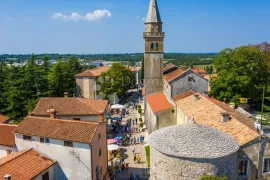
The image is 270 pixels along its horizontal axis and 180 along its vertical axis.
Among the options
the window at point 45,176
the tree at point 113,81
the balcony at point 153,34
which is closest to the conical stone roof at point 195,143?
the window at point 45,176

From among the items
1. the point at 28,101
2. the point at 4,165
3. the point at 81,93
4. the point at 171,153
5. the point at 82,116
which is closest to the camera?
the point at 171,153

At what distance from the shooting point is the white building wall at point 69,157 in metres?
18.6

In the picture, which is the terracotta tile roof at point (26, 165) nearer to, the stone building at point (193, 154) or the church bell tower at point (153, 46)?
the stone building at point (193, 154)

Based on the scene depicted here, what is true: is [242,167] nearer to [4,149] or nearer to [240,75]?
[4,149]

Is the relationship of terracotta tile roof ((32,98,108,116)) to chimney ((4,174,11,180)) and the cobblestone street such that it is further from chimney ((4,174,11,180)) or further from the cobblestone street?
chimney ((4,174,11,180))

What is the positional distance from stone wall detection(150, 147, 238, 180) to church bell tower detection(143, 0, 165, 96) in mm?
24742

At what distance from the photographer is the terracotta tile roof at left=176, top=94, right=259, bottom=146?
58.1 ft

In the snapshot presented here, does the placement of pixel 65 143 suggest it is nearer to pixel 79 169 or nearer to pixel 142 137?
pixel 79 169

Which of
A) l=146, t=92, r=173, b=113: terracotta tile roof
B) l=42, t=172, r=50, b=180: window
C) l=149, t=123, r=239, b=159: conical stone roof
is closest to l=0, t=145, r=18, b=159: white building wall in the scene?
l=42, t=172, r=50, b=180: window

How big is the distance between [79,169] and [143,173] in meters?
7.72

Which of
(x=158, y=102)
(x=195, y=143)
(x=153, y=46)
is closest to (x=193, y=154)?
(x=195, y=143)

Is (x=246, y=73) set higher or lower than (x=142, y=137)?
higher

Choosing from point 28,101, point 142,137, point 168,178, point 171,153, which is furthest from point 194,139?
point 28,101

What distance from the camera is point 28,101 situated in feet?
140
